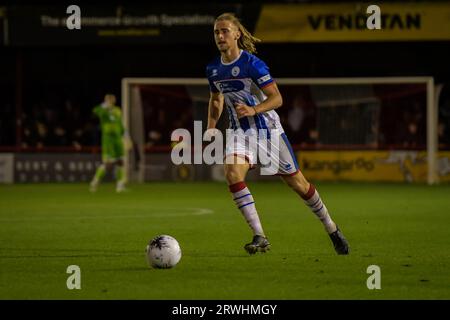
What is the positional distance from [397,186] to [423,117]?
3.70 meters

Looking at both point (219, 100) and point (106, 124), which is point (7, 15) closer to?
point (106, 124)

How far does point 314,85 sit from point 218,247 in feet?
49.7

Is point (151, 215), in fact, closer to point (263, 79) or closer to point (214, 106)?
point (214, 106)

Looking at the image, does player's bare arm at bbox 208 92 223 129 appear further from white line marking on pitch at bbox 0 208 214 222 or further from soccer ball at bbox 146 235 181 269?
white line marking on pitch at bbox 0 208 214 222

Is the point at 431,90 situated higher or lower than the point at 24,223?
higher

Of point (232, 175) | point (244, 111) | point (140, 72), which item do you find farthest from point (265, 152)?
point (140, 72)

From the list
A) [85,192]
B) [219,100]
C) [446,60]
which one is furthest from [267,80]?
[446,60]

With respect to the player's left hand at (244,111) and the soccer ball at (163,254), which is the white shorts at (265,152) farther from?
the soccer ball at (163,254)

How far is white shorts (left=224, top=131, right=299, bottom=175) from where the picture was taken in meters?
9.37

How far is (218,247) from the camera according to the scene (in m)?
10.2

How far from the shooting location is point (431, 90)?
23.2 metres

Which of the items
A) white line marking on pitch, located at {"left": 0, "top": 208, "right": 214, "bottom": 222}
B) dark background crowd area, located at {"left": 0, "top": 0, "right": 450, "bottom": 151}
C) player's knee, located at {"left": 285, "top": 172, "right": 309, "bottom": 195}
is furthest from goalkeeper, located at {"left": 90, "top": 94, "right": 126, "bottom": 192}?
player's knee, located at {"left": 285, "top": 172, "right": 309, "bottom": 195}

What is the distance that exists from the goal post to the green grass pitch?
4.22 meters

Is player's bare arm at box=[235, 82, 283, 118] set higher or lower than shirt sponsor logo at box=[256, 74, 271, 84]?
lower
